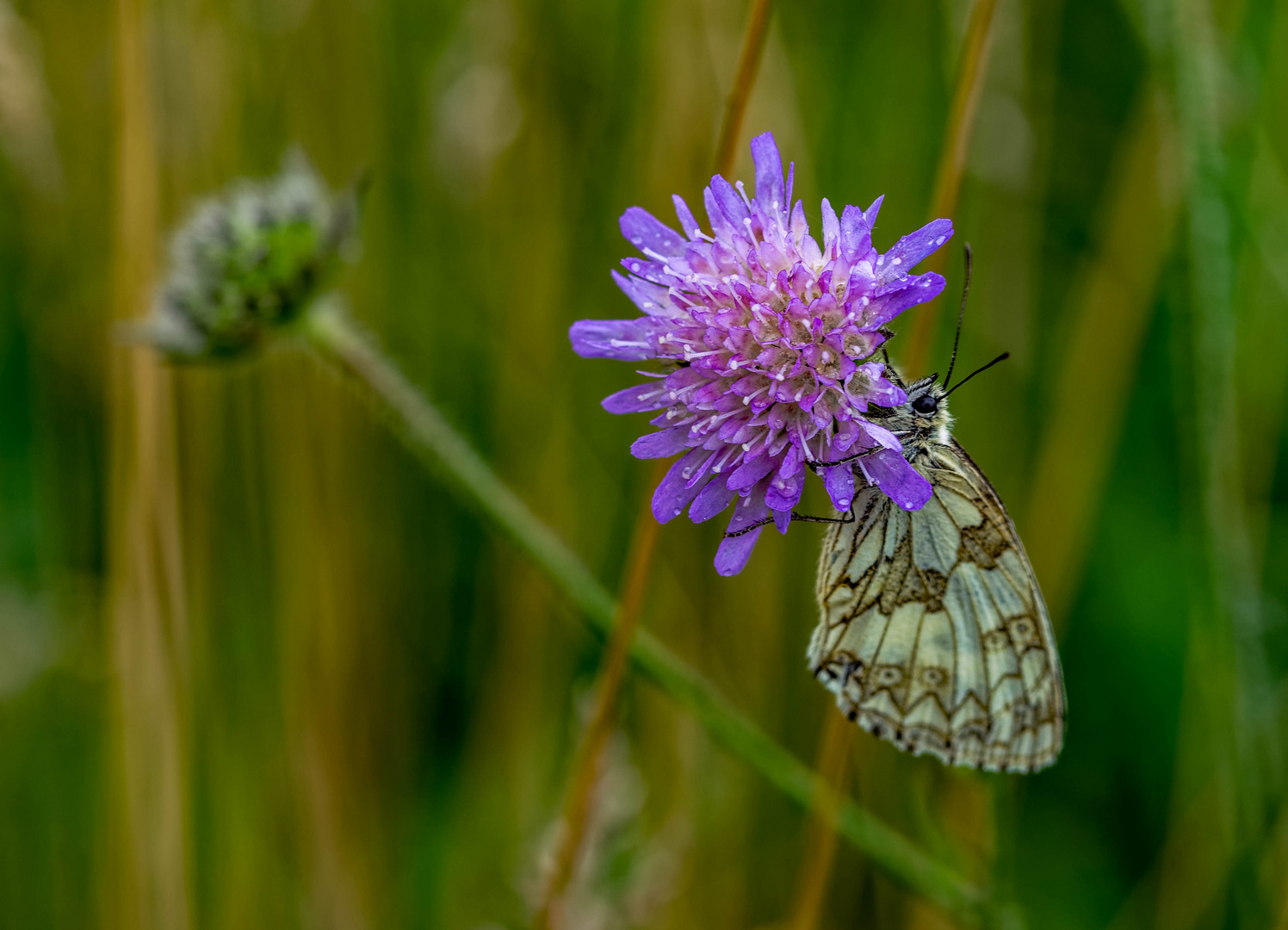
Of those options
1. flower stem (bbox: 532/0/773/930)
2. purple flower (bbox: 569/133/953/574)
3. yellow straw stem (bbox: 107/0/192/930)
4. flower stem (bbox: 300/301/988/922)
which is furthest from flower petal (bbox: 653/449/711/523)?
yellow straw stem (bbox: 107/0/192/930)

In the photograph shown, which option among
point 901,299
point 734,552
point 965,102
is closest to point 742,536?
point 734,552

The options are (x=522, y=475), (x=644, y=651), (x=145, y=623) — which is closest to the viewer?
(x=644, y=651)

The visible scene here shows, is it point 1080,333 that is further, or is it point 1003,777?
point 1080,333

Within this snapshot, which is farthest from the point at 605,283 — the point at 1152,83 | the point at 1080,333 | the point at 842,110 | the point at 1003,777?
the point at 1003,777

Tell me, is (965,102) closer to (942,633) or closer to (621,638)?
(942,633)

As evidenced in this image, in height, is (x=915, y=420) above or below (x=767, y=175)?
below

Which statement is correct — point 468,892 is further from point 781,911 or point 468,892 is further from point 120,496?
point 120,496
